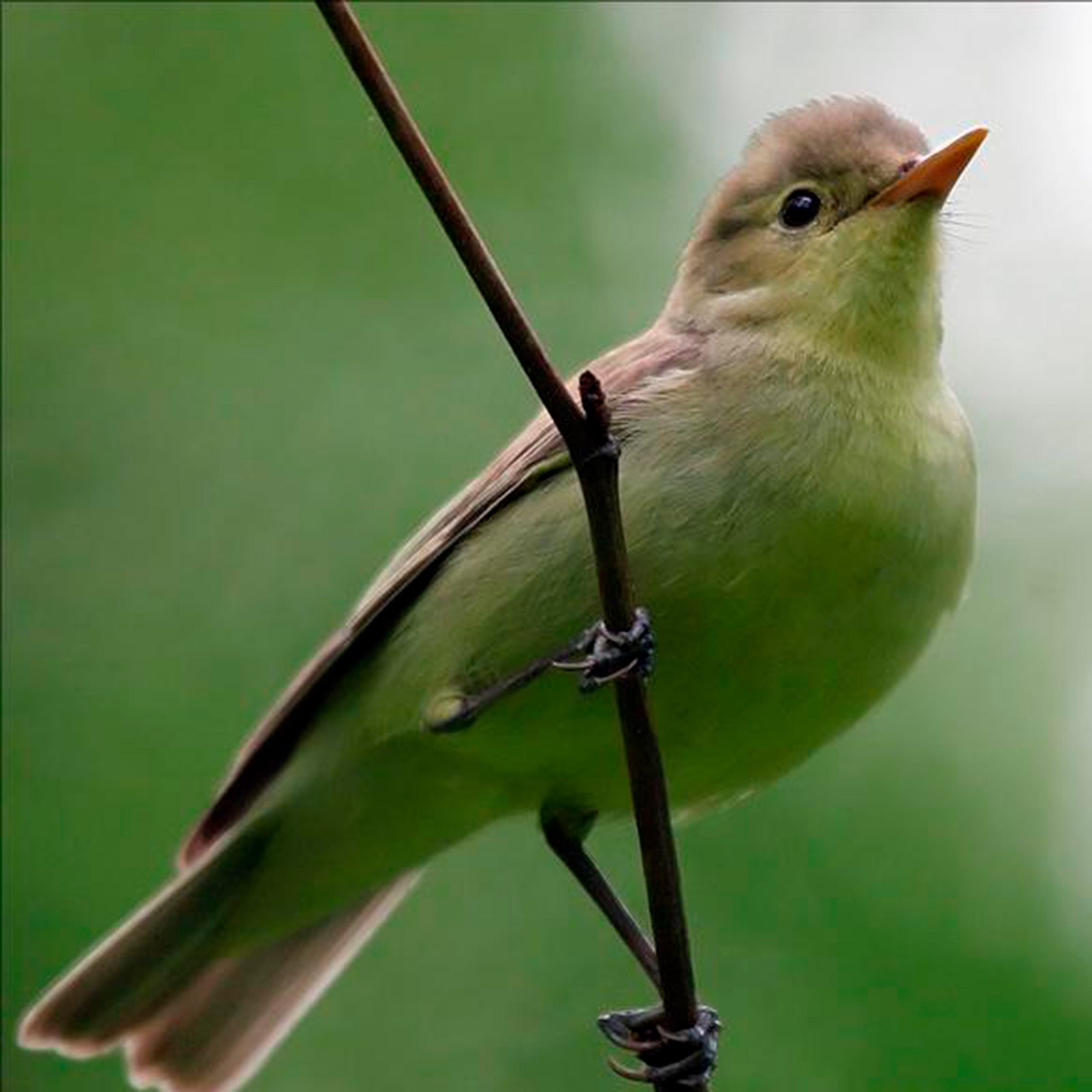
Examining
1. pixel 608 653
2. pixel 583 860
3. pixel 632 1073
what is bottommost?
pixel 632 1073

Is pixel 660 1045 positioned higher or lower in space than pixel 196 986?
lower

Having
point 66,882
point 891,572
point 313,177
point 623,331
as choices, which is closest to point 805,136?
point 891,572

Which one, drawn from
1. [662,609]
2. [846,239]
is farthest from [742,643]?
[846,239]

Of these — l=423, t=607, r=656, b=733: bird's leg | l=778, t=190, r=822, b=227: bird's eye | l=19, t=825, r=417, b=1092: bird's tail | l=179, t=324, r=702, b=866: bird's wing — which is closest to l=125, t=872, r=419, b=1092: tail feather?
l=19, t=825, r=417, b=1092: bird's tail

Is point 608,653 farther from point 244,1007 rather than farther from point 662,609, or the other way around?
point 244,1007

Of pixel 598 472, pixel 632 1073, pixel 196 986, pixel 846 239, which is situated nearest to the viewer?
pixel 598 472

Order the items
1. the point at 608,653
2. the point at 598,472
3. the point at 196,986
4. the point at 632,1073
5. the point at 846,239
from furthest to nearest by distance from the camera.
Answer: the point at 196,986, the point at 846,239, the point at 632,1073, the point at 608,653, the point at 598,472
